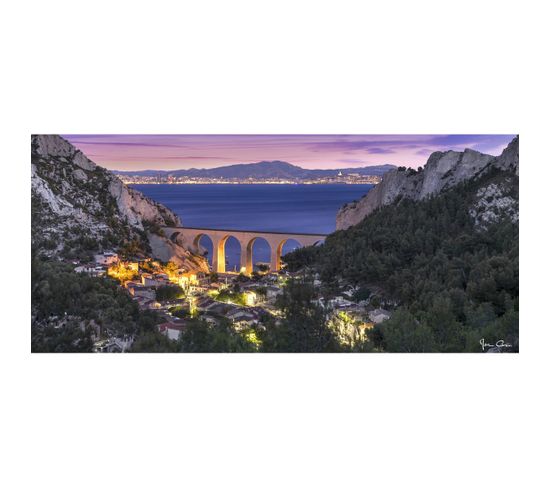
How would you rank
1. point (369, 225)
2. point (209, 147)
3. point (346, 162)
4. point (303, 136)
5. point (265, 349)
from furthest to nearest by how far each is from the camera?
point (369, 225)
point (346, 162)
point (209, 147)
point (303, 136)
point (265, 349)

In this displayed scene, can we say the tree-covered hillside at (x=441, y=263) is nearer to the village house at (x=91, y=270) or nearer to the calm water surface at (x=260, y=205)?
the calm water surface at (x=260, y=205)

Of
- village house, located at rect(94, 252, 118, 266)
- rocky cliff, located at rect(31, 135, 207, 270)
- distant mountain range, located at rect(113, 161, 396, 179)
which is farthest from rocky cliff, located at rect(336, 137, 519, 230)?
village house, located at rect(94, 252, 118, 266)

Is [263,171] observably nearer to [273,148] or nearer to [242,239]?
[273,148]

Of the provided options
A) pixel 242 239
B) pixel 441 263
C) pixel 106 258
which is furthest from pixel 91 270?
pixel 242 239

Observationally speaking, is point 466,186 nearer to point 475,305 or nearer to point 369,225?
point 369,225

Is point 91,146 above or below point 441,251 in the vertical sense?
above
